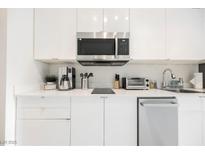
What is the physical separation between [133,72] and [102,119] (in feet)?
3.27

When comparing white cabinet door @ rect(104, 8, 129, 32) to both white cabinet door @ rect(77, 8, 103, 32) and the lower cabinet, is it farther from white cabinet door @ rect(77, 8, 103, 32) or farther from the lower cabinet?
the lower cabinet

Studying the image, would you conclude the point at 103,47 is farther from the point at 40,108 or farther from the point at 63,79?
the point at 40,108

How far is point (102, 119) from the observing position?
5.16 feet

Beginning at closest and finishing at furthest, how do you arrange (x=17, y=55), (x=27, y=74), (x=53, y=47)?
(x=17, y=55) → (x=27, y=74) → (x=53, y=47)

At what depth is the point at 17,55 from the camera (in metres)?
1.51

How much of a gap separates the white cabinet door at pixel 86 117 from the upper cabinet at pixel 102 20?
2.95ft

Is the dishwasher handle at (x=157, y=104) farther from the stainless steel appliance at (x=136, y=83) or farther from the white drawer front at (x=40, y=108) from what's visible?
the white drawer front at (x=40, y=108)

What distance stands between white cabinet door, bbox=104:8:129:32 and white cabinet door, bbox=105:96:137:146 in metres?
0.88

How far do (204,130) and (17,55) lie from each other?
214 cm

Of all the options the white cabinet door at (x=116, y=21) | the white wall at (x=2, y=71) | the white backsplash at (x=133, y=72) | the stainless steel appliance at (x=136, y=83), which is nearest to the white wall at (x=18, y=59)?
the white wall at (x=2, y=71)

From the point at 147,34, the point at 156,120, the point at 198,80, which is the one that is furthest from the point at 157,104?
the point at 198,80

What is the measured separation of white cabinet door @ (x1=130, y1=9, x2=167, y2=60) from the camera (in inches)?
74.0
